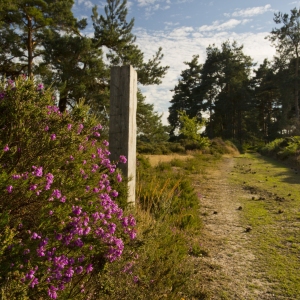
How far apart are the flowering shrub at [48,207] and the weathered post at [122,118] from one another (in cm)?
104

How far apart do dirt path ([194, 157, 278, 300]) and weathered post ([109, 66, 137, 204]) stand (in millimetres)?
1279

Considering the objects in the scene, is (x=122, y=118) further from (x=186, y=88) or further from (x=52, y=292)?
(x=186, y=88)

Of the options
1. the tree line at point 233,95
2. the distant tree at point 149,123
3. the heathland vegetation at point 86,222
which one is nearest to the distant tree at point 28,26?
the distant tree at point 149,123

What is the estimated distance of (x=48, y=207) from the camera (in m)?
1.84

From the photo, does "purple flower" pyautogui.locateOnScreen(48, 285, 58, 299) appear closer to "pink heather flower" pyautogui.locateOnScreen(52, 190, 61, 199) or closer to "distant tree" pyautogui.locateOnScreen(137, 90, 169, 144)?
"pink heather flower" pyautogui.locateOnScreen(52, 190, 61, 199)

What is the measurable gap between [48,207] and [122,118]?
1912mm

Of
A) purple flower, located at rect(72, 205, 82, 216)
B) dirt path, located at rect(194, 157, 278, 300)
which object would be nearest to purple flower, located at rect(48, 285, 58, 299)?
purple flower, located at rect(72, 205, 82, 216)

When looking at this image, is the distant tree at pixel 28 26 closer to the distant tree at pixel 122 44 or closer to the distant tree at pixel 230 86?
the distant tree at pixel 122 44

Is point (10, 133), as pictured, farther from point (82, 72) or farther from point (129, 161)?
point (82, 72)

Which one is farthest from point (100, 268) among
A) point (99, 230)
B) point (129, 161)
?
point (129, 161)


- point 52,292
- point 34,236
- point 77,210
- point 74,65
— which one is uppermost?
point 74,65

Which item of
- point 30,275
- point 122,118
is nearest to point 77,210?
point 30,275

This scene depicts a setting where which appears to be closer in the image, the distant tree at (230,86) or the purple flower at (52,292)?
the purple flower at (52,292)

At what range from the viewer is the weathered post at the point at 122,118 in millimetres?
3555
